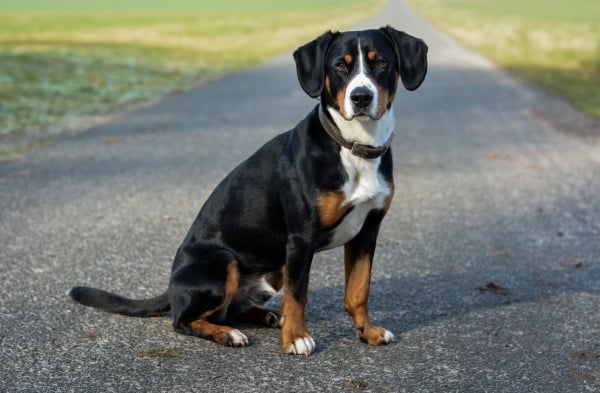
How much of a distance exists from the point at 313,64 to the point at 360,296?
1135 mm

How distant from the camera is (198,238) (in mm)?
4387

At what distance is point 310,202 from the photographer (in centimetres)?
397

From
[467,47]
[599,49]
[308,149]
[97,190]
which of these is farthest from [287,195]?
[467,47]

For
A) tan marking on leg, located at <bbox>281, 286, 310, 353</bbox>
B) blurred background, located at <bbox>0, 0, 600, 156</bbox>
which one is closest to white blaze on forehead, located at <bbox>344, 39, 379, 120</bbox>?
tan marking on leg, located at <bbox>281, 286, 310, 353</bbox>

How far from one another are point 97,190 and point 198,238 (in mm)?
3701

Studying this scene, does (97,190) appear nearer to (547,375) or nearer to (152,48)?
(547,375)

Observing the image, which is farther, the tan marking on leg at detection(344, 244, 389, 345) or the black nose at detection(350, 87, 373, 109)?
the tan marking on leg at detection(344, 244, 389, 345)

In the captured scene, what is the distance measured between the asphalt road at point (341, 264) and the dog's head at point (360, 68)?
1.20m

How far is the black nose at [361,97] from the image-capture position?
387 cm

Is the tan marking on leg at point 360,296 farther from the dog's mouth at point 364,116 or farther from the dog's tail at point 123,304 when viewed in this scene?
the dog's tail at point 123,304

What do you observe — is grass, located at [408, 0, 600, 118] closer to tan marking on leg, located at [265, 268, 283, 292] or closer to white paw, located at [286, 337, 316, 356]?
tan marking on leg, located at [265, 268, 283, 292]

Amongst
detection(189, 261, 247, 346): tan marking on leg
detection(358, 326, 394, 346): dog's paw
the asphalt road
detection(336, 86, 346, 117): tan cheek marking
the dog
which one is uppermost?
detection(336, 86, 346, 117): tan cheek marking

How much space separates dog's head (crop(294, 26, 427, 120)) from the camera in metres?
3.93

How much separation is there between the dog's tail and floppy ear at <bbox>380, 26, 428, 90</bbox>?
1.67m
